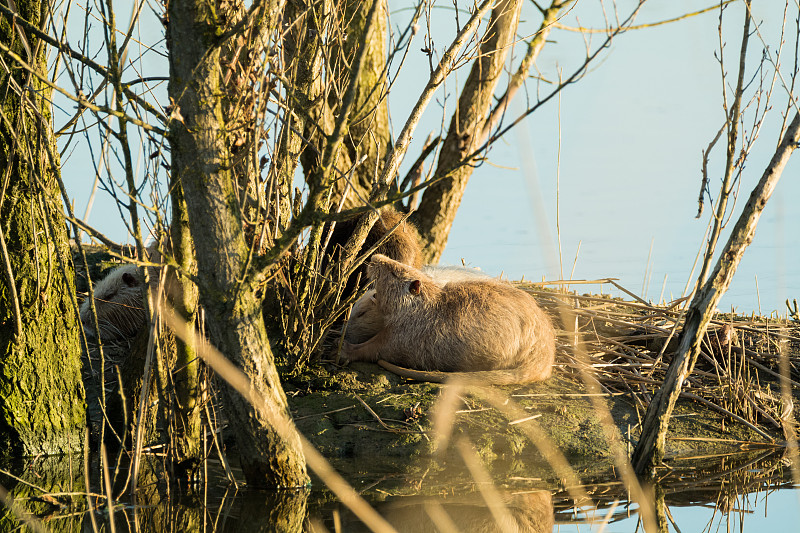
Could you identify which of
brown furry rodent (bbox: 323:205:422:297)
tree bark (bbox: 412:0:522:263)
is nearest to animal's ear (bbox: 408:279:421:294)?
brown furry rodent (bbox: 323:205:422:297)

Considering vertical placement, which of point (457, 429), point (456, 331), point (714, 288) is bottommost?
point (457, 429)

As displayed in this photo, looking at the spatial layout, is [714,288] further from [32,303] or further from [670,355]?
[32,303]

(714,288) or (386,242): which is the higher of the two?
(386,242)

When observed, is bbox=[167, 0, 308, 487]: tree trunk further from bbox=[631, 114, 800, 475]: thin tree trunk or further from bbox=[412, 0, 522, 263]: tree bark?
bbox=[412, 0, 522, 263]: tree bark

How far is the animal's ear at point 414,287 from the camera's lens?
16.3 feet

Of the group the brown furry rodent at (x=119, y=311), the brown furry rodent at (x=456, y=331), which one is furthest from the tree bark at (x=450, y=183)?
the brown furry rodent at (x=119, y=311)

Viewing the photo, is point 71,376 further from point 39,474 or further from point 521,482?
point 521,482

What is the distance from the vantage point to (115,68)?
330 centimetres

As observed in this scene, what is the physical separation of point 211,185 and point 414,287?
1.97 metres

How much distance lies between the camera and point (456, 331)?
486cm

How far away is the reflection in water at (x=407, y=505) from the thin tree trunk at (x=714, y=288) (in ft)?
1.37

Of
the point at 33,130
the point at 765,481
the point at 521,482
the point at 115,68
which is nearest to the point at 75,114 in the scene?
→ the point at 33,130

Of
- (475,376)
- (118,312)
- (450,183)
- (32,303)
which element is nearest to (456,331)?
(475,376)

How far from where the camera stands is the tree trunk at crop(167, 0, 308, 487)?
131 inches
